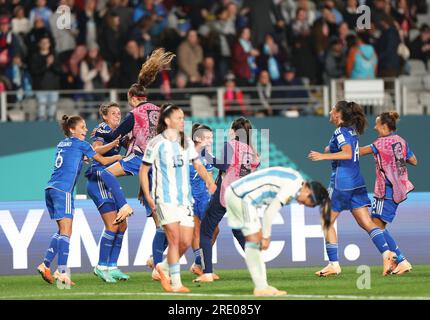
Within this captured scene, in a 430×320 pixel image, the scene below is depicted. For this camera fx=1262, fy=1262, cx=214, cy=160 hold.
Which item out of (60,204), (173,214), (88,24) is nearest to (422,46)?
(88,24)

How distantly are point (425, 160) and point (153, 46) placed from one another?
4.95 meters

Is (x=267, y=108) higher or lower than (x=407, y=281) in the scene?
higher

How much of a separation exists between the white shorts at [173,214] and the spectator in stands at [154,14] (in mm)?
9652

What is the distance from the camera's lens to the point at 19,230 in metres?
15.4

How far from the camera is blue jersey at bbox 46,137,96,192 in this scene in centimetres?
1379

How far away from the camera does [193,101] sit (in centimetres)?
2062

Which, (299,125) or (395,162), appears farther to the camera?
(299,125)

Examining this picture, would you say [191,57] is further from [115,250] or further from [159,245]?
[159,245]

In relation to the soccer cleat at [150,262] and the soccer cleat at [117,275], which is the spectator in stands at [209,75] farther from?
the soccer cleat at [117,275]

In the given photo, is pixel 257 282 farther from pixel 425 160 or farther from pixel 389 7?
pixel 389 7

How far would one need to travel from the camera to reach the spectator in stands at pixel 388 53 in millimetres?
21578

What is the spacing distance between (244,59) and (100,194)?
756 centimetres

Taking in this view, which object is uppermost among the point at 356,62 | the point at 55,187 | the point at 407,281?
the point at 356,62

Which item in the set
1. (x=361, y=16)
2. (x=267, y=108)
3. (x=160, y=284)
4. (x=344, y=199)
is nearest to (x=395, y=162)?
(x=344, y=199)
